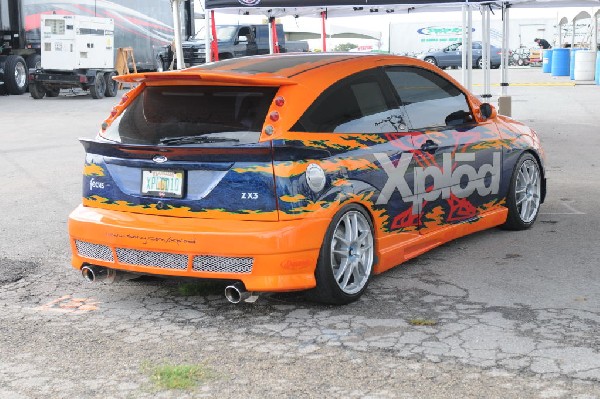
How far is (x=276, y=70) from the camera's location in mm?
5836

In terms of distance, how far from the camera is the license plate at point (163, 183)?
5.43 meters

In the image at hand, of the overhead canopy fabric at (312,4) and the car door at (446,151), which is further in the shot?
the overhead canopy fabric at (312,4)

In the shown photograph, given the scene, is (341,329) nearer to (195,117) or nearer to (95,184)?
(195,117)

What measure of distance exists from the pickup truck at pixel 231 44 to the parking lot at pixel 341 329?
29.4 m

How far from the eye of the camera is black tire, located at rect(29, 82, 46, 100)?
2741 centimetres

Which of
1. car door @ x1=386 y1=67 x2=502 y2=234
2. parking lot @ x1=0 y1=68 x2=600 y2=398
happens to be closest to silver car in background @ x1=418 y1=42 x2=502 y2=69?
parking lot @ x1=0 y1=68 x2=600 y2=398

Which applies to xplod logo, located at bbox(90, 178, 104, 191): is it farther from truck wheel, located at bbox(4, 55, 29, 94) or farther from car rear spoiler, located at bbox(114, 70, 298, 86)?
truck wheel, located at bbox(4, 55, 29, 94)

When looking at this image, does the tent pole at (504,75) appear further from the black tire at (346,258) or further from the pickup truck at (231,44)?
the pickup truck at (231,44)

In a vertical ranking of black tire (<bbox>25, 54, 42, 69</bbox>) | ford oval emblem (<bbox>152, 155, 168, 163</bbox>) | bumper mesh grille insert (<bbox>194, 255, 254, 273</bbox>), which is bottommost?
bumper mesh grille insert (<bbox>194, 255, 254, 273</bbox>)

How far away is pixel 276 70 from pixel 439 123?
54.1 inches

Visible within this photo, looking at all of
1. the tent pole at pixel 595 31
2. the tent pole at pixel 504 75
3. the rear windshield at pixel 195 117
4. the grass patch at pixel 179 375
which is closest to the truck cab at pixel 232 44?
the tent pole at pixel 595 31

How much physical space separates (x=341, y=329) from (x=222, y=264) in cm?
72

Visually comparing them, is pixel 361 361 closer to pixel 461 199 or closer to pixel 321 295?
pixel 321 295

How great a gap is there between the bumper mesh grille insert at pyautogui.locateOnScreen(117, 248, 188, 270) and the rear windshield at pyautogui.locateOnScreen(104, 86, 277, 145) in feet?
2.03
